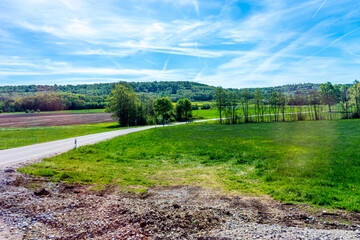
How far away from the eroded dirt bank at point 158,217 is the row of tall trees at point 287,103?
205 ft

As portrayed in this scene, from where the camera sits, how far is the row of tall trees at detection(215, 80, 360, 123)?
70.1 metres

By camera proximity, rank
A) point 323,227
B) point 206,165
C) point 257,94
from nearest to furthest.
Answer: point 323,227, point 206,165, point 257,94

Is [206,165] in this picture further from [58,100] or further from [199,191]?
[58,100]

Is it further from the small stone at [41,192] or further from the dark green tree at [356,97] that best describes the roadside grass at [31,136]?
the dark green tree at [356,97]

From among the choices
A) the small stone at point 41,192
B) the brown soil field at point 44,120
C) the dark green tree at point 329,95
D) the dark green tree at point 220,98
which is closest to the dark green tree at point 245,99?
the dark green tree at point 220,98

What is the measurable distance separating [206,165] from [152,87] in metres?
172

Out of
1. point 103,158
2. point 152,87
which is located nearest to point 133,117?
point 103,158

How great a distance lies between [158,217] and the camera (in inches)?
306

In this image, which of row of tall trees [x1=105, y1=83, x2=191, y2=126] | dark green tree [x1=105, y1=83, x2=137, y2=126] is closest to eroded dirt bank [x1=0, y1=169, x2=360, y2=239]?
row of tall trees [x1=105, y1=83, x2=191, y2=126]

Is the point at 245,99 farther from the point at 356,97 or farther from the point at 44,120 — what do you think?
the point at 44,120

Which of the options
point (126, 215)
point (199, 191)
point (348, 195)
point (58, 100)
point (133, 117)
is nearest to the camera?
point (126, 215)

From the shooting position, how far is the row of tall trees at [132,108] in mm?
60031

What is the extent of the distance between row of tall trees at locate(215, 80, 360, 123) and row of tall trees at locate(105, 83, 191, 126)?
20664 millimetres

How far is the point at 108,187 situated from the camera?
11156 millimetres
